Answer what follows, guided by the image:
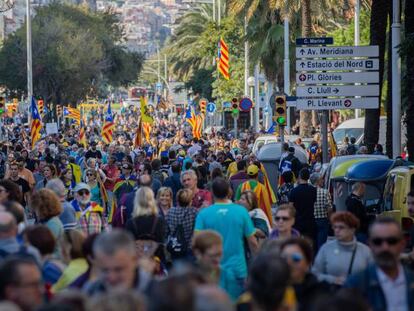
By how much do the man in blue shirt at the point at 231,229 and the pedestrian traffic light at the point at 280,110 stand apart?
16.1 meters

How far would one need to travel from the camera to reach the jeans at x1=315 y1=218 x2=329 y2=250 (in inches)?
653

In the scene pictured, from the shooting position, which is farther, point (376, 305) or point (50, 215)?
point (50, 215)

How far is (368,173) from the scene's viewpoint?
19.5 metres

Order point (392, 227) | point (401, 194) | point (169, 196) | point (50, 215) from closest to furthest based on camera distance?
point (392, 227) → point (50, 215) → point (169, 196) → point (401, 194)

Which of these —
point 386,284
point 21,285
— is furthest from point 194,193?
point 21,285

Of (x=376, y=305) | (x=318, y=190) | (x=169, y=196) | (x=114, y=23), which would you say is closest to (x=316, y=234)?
(x=318, y=190)

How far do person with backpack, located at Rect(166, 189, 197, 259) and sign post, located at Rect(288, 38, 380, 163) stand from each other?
14.7 metres

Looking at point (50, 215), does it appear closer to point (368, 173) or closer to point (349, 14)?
point (368, 173)

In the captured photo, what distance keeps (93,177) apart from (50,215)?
8024 millimetres

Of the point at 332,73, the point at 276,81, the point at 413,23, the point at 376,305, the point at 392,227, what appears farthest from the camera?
the point at 276,81

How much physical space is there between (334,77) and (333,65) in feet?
1.34

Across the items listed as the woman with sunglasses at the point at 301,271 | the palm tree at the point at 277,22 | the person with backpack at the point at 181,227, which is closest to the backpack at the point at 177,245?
the person with backpack at the point at 181,227

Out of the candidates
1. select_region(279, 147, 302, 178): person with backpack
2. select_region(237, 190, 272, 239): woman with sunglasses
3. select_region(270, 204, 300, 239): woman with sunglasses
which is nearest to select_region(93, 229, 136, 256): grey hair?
select_region(270, 204, 300, 239): woman with sunglasses

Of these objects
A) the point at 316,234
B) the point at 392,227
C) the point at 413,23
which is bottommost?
the point at 316,234
